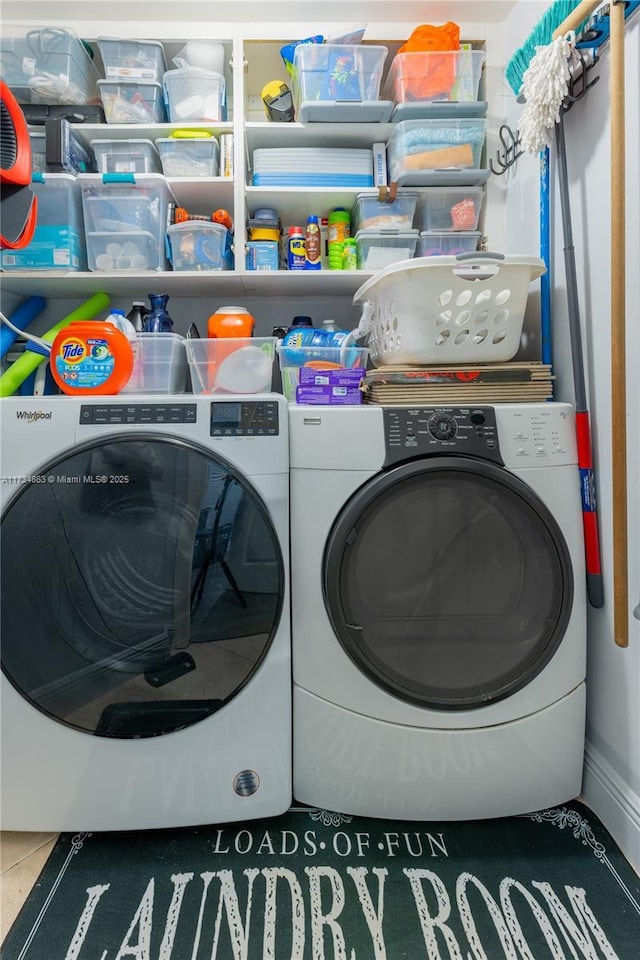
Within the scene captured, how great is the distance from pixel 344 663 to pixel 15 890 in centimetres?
80

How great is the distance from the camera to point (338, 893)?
1.00 meters

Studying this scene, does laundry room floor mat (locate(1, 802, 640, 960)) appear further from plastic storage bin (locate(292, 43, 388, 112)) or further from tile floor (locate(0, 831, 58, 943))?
plastic storage bin (locate(292, 43, 388, 112))

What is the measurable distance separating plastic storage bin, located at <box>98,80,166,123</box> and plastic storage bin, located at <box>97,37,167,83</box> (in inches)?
0.9

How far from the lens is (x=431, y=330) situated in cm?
124

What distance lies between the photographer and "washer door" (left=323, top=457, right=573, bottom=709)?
1113 millimetres

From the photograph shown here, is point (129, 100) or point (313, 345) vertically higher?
point (129, 100)

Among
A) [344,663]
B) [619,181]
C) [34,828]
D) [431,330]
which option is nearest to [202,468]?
[344,663]

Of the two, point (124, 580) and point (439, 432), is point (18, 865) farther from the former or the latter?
point (439, 432)

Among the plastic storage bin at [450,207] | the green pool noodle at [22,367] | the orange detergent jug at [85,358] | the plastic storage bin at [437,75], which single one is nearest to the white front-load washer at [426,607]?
the orange detergent jug at [85,358]

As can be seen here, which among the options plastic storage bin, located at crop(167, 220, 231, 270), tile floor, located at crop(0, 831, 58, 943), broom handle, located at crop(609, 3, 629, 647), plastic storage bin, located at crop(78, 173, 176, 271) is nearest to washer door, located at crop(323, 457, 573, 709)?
broom handle, located at crop(609, 3, 629, 647)

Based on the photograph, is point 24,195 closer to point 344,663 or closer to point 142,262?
point 142,262

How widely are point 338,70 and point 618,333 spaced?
1.23 m

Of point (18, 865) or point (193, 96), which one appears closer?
point (18, 865)

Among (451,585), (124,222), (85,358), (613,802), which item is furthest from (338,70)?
(613,802)
